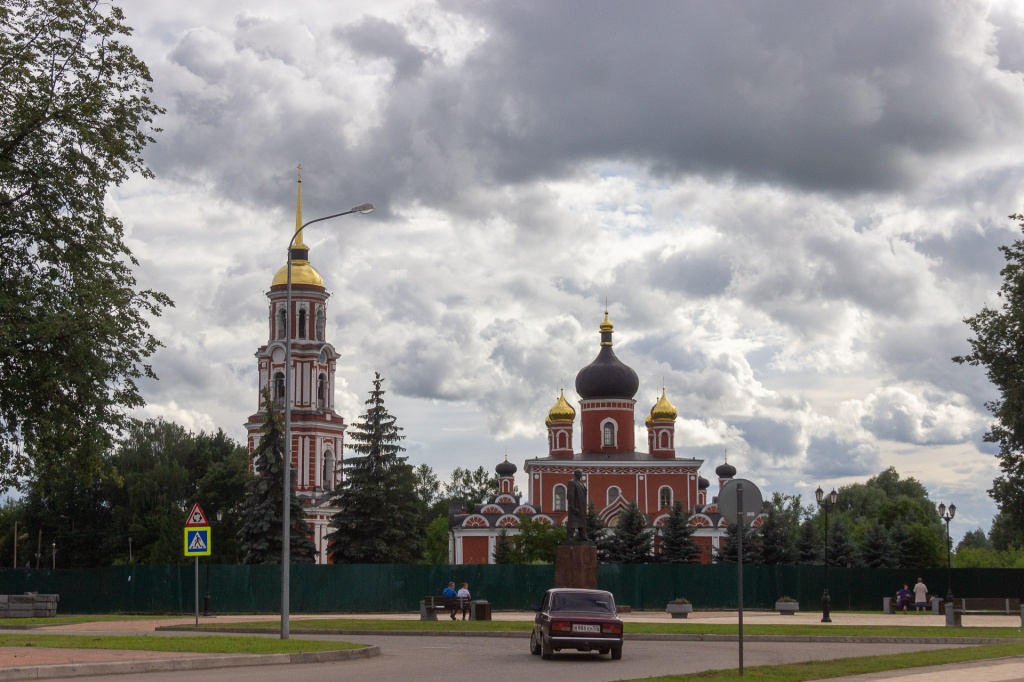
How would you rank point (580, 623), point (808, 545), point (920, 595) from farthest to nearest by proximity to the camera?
point (808, 545)
point (920, 595)
point (580, 623)

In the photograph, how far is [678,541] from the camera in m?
67.4

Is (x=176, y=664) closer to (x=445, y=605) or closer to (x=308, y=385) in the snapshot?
(x=445, y=605)

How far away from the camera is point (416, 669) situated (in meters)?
19.3

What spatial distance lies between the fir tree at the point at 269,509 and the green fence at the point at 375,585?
8958mm

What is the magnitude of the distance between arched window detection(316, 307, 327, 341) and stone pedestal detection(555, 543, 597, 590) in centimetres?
5026

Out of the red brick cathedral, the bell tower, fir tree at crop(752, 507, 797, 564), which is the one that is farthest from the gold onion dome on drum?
fir tree at crop(752, 507, 797, 564)

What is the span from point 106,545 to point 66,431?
6094cm

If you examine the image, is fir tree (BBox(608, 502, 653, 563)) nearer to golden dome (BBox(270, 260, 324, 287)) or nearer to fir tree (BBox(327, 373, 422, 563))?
fir tree (BBox(327, 373, 422, 563))

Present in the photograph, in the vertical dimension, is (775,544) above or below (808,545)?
above

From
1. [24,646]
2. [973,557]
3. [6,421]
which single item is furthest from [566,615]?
[973,557]

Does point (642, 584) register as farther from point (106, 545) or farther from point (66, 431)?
point (106, 545)

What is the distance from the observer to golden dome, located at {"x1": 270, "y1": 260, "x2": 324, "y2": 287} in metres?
81.3

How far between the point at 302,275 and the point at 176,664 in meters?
64.0

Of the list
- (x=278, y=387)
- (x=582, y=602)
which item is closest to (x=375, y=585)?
(x=582, y=602)
